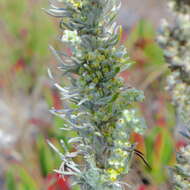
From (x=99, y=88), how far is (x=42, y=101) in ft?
12.9

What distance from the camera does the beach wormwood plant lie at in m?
1.33

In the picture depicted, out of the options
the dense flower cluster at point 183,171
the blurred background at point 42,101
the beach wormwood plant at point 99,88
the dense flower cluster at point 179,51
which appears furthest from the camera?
the blurred background at point 42,101

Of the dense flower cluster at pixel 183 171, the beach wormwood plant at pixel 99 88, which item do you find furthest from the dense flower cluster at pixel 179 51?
the beach wormwood plant at pixel 99 88

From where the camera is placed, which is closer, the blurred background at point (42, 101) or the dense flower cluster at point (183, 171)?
the dense flower cluster at point (183, 171)

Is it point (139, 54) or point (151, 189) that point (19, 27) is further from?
point (151, 189)

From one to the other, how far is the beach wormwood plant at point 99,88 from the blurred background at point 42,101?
2.73 feet

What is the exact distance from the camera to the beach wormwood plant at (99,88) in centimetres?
133

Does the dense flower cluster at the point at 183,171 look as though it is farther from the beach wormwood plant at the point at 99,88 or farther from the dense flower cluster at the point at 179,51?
the dense flower cluster at the point at 179,51

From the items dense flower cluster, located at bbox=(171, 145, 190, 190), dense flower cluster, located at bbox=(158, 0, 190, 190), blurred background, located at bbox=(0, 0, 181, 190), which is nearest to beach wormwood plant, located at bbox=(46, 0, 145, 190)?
dense flower cluster, located at bbox=(171, 145, 190, 190)

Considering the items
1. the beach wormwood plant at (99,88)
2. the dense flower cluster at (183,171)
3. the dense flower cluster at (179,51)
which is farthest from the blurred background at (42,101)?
the beach wormwood plant at (99,88)

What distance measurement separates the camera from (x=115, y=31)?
140 cm

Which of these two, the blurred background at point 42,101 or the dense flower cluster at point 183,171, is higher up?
the blurred background at point 42,101

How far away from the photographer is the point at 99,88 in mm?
1363

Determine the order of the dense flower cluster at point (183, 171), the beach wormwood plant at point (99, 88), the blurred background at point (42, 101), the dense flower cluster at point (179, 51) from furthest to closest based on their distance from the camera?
the blurred background at point (42, 101) < the dense flower cluster at point (179, 51) < the dense flower cluster at point (183, 171) < the beach wormwood plant at point (99, 88)
